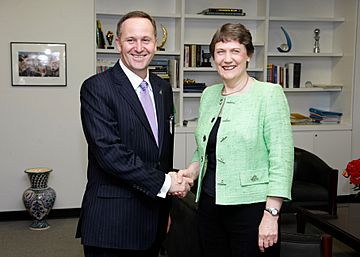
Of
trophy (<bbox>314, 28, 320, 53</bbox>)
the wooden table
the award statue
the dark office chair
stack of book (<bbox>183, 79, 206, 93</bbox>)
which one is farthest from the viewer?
trophy (<bbox>314, 28, 320, 53</bbox>)

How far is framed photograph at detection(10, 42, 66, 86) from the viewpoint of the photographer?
4.99m

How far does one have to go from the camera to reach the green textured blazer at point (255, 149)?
2.03m

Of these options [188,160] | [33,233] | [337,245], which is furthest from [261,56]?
[33,233]

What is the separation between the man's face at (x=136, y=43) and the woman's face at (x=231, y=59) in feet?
0.96

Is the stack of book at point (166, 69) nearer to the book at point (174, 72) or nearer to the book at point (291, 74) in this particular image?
the book at point (174, 72)

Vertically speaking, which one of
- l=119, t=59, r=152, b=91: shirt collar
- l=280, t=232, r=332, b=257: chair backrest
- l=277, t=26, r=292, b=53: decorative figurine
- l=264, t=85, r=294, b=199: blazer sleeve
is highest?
l=277, t=26, r=292, b=53: decorative figurine

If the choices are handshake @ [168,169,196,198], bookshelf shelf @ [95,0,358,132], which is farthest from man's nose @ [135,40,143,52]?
bookshelf shelf @ [95,0,358,132]

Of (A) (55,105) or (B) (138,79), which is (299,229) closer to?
(B) (138,79)

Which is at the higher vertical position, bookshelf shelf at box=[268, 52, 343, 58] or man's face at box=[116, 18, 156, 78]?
bookshelf shelf at box=[268, 52, 343, 58]

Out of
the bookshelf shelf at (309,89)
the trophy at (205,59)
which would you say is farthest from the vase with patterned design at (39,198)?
the bookshelf shelf at (309,89)

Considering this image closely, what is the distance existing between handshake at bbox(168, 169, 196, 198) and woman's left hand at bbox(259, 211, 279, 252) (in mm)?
400

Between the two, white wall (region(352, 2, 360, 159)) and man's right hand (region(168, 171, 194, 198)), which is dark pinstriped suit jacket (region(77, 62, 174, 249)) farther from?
white wall (region(352, 2, 360, 159))

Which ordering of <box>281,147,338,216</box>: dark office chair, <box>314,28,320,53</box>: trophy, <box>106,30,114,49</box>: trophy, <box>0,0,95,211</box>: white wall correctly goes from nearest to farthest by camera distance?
1. <box>281,147,338,216</box>: dark office chair
2. <box>0,0,95,211</box>: white wall
3. <box>106,30,114,49</box>: trophy
4. <box>314,28,320,53</box>: trophy

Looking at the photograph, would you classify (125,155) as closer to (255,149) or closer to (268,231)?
(255,149)
